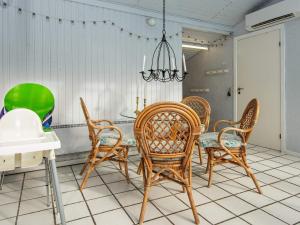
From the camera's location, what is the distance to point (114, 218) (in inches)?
67.4

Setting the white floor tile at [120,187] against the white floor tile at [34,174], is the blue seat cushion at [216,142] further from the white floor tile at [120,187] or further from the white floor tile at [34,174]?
the white floor tile at [34,174]

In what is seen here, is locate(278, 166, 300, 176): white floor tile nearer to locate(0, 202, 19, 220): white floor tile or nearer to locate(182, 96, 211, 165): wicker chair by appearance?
locate(182, 96, 211, 165): wicker chair

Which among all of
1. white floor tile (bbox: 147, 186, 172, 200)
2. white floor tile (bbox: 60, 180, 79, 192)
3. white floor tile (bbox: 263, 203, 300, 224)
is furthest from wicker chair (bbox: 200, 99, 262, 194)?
white floor tile (bbox: 60, 180, 79, 192)

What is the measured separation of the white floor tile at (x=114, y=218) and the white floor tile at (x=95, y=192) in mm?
340

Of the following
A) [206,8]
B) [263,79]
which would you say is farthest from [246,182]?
A: [206,8]

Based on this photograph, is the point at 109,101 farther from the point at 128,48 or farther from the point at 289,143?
the point at 289,143

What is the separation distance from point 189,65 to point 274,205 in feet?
13.9

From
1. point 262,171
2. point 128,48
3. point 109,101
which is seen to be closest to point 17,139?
point 109,101

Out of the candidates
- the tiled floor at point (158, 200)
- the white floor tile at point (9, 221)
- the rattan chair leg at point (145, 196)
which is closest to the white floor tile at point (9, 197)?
the tiled floor at point (158, 200)

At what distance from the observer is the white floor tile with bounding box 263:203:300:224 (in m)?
1.68

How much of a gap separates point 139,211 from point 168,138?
682mm

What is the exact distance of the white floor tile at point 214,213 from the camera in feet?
5.52

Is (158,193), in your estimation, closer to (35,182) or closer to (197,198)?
(197,198)

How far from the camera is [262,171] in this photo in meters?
2.72
